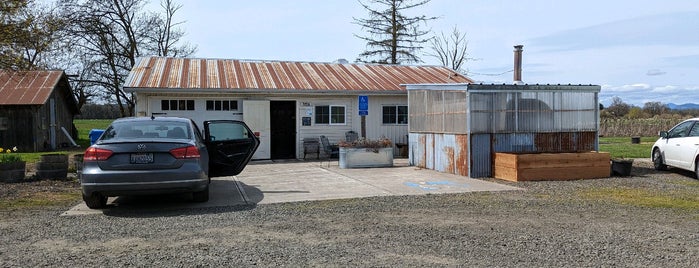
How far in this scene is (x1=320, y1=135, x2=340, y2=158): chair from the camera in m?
17.2

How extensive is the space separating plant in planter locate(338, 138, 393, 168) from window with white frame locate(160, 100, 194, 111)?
4.99m

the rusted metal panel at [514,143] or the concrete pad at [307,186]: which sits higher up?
the rusted metal panel at [514,143]

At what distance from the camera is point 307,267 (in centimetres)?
476

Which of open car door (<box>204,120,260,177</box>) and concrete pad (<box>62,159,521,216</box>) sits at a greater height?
open car door (<box>204,120,260,177</box>)

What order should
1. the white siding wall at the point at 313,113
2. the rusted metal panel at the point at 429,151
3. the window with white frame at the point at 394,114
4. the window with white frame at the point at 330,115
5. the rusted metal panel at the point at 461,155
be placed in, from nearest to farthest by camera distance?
the rusted metal panel at the point at 461,155, the rusted metal panel at the point at 429,151, the white siding wall at the point at 313,113, the window with white frame at the point at 330,115, the window with white frame at the point at 394,114

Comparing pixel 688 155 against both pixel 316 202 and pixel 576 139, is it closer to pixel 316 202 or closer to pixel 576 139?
pixel 576 139

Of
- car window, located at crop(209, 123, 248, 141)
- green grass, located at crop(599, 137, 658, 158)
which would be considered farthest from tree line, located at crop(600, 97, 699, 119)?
car window, located at crop(209, 123, 248, 141)

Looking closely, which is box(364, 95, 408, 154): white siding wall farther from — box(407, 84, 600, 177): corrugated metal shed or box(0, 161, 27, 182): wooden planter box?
box(0, 161, 27, 182): wooden planter box

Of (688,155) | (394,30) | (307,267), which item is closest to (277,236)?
(307,267)

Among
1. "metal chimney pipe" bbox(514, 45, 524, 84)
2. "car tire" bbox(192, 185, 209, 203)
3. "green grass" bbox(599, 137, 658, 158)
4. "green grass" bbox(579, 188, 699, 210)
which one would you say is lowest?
"green grass" bbox(579, 188, 699, 210)

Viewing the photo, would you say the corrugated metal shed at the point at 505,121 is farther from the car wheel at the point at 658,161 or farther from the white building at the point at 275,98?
the white building at the point at 275,98

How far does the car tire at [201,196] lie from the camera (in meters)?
8.43

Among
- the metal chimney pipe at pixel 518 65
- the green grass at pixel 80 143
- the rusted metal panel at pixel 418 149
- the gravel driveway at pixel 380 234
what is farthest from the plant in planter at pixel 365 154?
the green grass at pixel 80 143

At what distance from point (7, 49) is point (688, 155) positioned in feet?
47.8
